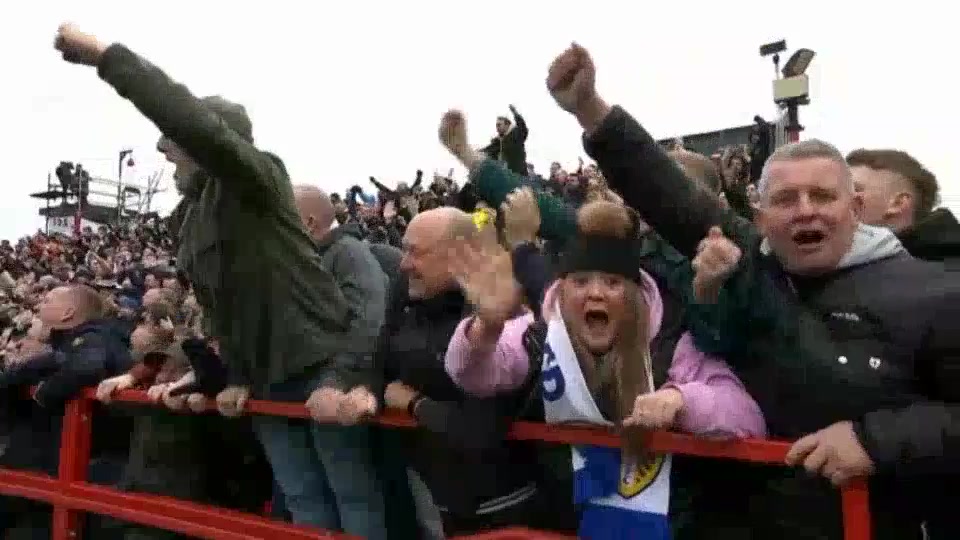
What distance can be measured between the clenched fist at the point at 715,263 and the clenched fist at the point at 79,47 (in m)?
1.91

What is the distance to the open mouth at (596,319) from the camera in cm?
209

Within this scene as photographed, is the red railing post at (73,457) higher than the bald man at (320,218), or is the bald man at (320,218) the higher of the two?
the bald man at (320,218)

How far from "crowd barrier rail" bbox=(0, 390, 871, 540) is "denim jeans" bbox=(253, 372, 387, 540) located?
0.39 ft

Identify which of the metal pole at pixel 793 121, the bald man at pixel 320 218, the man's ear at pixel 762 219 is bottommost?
the man's ear at pixel 762 219

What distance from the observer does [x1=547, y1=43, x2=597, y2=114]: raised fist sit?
211cm


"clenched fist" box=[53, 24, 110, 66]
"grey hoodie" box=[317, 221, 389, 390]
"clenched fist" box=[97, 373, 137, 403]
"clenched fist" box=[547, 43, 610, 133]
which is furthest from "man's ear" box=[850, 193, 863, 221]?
"clenched fist" box=[97, 373, 137, 403]

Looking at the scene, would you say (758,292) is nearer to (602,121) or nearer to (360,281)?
(602,121)

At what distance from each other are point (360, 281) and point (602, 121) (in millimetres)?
1426

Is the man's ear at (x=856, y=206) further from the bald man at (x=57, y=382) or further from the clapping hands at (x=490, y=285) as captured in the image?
the bald man at (x=57, y=382)

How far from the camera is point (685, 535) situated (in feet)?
6.79

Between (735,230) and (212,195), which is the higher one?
(212,195)

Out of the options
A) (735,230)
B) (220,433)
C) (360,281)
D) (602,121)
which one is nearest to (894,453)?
(735,230)

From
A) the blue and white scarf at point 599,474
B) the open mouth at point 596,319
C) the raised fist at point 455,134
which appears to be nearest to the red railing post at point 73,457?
the raised fist at point 455,134

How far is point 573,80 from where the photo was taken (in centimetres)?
212
